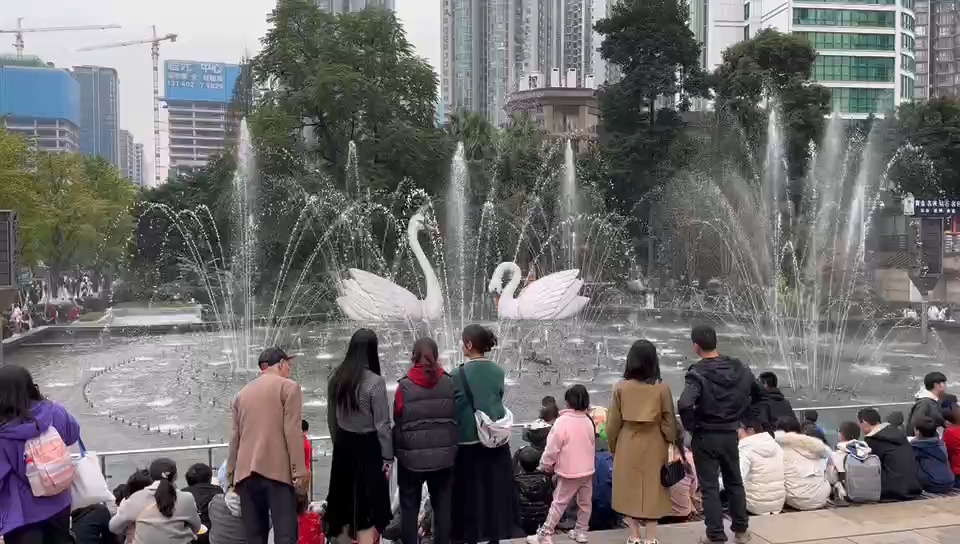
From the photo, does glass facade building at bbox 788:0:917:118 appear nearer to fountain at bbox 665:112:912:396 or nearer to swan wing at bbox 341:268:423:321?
fountain at bbox 665:112:912:396

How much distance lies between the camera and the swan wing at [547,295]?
20703mm

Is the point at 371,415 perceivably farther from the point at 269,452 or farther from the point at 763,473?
the point at 763,473

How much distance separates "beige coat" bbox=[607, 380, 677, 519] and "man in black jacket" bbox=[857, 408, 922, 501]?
2.16m

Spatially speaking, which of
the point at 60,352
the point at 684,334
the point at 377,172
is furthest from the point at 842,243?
the point at 60,352

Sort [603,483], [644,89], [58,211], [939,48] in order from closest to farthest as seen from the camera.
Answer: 1. [603,483]
2. [58,211]
3. [644,89]
4. [939,48]

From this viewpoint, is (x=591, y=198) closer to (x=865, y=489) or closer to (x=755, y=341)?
(x=755, y=341)

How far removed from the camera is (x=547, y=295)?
2069cm

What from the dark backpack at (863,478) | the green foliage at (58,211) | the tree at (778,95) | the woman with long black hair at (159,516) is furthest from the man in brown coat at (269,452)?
the tree at (778,95)

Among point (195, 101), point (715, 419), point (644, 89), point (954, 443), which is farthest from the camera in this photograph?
point (195, 101)

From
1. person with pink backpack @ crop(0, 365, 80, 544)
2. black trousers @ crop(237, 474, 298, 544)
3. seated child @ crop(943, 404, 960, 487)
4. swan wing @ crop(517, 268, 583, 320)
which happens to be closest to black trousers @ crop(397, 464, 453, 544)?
black trousers @ crop(237, 474, 298, 544)

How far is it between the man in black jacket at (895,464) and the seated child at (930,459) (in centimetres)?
19

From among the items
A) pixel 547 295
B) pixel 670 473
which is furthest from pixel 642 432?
pixel 547 295

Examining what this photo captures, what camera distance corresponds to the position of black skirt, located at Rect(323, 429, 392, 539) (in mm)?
4688

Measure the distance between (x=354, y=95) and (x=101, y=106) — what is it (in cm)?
14905
